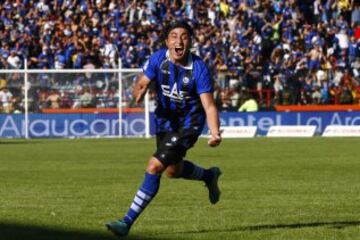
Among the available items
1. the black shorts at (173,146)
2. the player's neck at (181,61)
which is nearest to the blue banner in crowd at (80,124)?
the black shorts at (173,146)

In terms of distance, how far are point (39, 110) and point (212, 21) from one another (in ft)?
31.1

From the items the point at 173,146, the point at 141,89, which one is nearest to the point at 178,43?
the point at 141,89

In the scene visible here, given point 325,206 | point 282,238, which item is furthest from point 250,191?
point 282,238

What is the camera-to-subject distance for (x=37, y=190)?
1680cm

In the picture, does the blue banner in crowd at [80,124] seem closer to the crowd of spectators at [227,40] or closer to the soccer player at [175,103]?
the crowd of spectators at [227,40]

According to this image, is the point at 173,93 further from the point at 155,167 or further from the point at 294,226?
the point at 294,226

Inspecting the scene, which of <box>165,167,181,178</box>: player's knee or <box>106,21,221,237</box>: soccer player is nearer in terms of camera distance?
<box>106,21,221,237</box>: soccer player

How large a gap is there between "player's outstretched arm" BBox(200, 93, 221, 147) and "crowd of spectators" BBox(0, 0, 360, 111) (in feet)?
98.3

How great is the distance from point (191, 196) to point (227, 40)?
29140 millimetres

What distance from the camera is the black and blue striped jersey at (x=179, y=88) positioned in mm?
11016

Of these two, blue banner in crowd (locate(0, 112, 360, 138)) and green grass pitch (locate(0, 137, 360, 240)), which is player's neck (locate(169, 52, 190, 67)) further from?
blue banner in crowd (locate(0, 112, 360, 138))

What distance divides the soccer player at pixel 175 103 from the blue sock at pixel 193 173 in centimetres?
42

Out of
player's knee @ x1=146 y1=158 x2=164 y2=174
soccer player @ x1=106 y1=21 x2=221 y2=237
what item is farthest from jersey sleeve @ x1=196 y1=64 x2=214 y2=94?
player's knee @ x1=146 y1=158 x2=164 y2=174

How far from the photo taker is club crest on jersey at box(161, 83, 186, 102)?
11047 mm
